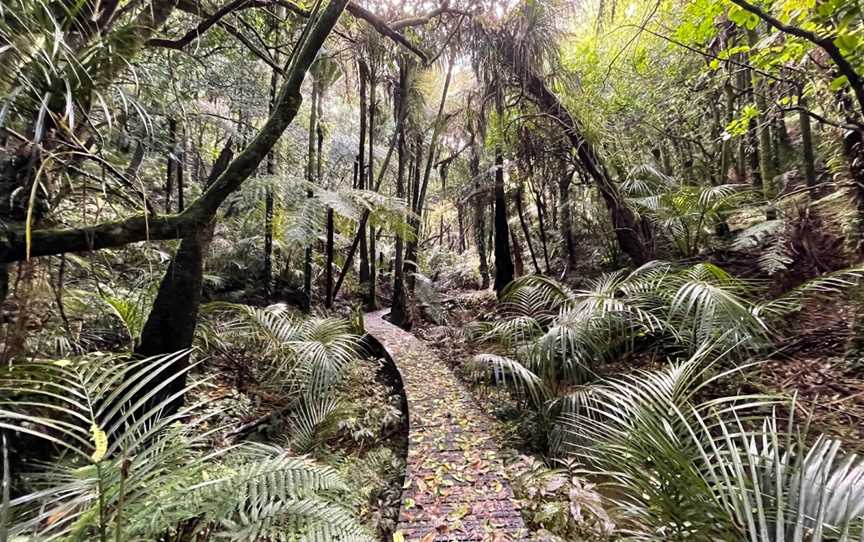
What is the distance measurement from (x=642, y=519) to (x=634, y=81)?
25.9ft

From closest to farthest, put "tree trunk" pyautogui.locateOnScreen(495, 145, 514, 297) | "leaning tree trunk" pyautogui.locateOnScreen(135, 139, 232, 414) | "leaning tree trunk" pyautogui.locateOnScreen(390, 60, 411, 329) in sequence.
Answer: "leaning tree trunk" pyautogui.locateOnScreen(135, 139, 232, 414)
"leaning tree trunk" pyautogui.locateOnScreen(390, 60, 411, 329)
"tree trunk" pyautogui.locateOnScreen(495, 145, 514, 297)

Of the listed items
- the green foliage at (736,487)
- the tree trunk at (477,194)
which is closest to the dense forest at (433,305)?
the green foliage at (736,487)

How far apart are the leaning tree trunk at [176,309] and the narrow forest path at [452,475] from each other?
180cm

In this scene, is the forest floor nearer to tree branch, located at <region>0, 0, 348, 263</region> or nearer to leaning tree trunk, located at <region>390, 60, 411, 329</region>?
tree branch, located at <region>0, 0, 348, 263</region>

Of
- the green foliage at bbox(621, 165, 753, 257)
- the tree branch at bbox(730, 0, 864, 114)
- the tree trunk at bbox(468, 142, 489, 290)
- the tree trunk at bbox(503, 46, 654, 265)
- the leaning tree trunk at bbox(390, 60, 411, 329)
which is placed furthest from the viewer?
the tree trunk at bbox(468, 142, 489, 290)

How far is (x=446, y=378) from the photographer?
454 centimetres

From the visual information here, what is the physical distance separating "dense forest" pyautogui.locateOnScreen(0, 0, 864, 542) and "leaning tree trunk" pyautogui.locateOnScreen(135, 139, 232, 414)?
18mm

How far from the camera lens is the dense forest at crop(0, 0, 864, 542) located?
1.49 metres

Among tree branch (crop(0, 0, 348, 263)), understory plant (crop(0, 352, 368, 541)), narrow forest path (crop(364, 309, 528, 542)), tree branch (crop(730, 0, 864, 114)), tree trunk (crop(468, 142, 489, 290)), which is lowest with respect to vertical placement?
narrow forest path (crop(364, 309, 528, 542))

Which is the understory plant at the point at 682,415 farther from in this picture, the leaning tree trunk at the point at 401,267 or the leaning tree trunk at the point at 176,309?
the leaning tree trunk at the point at 401,267

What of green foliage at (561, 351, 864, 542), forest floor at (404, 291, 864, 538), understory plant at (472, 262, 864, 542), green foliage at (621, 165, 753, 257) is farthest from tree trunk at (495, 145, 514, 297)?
green foliage at (561, 351, 864, 542)

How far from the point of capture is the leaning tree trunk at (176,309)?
97.8 inches

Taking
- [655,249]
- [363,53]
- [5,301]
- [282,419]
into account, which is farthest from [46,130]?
[655,249]

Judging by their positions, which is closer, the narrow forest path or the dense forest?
the dense forest
